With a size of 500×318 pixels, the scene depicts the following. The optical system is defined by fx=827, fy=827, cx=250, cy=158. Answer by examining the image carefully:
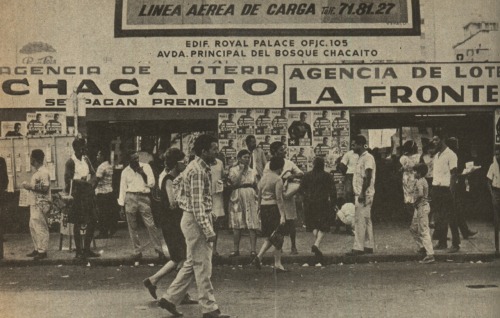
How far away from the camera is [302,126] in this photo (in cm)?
1579

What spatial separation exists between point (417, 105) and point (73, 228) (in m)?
6.46

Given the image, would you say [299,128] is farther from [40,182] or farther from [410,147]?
[40,182]

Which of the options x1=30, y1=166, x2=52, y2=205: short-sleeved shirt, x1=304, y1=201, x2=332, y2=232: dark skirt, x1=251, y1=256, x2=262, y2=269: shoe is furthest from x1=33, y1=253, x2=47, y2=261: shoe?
x1=304, y1=201, x2=332, y2=232: dark skirt

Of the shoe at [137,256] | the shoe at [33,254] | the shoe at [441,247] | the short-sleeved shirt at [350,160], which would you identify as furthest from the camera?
the short-sleeved shirt at [350,160]

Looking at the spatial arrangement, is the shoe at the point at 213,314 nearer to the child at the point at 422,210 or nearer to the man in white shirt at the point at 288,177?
the man in white shirt at the point at 288,177

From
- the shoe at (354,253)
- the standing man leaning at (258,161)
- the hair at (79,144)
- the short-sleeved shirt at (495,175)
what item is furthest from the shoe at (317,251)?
the hair at (79,144)

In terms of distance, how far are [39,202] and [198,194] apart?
5.68 metres

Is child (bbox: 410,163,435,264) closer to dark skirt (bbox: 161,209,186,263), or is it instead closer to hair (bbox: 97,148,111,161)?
dark skirt (bbox: 161,209,186,263)

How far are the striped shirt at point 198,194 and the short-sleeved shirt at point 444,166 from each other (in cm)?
587

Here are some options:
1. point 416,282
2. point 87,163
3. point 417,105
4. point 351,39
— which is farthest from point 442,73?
point 87,163

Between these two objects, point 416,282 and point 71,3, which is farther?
point 71,3

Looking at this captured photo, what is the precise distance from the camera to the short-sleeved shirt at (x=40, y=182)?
44.5 ft

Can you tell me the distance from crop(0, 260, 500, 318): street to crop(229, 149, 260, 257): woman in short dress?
2.24 feet

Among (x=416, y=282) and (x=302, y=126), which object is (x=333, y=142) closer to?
(x=302, y=126)
